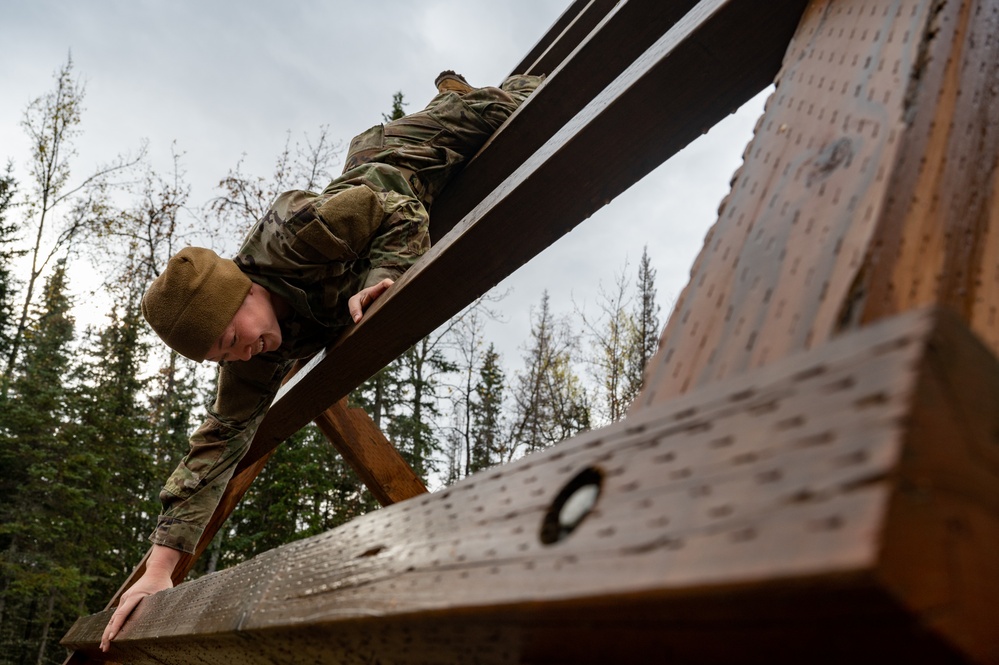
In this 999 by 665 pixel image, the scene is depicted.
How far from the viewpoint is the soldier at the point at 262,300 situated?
2.12 metres

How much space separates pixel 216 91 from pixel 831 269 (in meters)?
51.1

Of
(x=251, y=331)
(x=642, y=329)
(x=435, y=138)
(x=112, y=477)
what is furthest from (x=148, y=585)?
(x=642, y=329)

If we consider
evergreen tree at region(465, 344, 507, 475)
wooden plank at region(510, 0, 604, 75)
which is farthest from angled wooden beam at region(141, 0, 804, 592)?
evergreen tree at region(465, 344, 507, 475)

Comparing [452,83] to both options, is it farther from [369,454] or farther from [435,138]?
[369,454]

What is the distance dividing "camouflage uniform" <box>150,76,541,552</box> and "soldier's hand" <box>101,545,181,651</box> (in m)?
0.05

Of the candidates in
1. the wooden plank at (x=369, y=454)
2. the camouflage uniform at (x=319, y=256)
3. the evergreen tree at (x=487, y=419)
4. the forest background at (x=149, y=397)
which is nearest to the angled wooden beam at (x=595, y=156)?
the camouflage uniform at (x=319, y=256)

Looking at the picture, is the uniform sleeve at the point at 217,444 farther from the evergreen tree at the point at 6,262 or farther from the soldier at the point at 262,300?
the evergreen tree at the point at 6,262

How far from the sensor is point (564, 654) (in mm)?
445

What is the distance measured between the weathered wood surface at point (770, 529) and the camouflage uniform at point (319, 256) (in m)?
1.58

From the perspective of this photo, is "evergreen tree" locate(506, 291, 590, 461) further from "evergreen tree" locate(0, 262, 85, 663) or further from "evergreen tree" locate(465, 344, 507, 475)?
"evergreen tree" locate(0, 262, 85, 663)

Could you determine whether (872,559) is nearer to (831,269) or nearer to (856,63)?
(831,269)

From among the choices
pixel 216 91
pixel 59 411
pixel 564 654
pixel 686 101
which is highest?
pixel 216 91

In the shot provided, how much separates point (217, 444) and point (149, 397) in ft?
52.2

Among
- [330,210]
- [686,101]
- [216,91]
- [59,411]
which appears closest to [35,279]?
[59,411]
